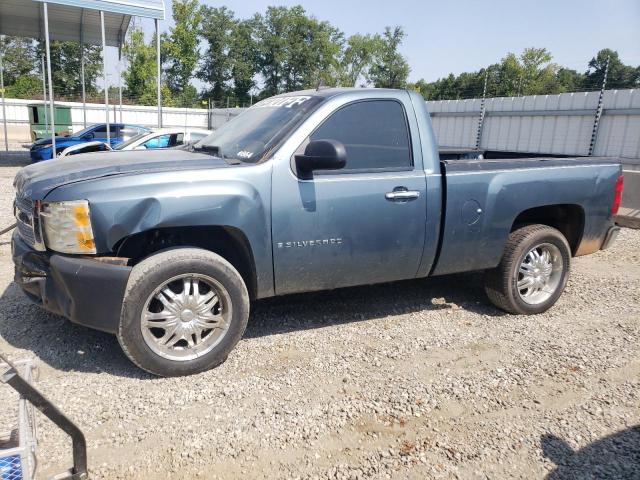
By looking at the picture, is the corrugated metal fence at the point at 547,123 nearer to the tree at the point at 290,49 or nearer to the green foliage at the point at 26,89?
the green foliage at the point at 26,89

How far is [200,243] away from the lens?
3516 millimetres

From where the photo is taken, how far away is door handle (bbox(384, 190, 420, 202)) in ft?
12.4

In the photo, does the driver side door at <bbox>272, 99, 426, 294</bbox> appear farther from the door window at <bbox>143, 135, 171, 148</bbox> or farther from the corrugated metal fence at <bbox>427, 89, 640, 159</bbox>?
the door window at <bbox>143, 135, 171, 148</bbox>

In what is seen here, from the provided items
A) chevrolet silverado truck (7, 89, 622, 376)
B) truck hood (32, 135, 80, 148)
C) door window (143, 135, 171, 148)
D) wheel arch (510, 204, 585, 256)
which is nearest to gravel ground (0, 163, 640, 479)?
chevrolet silverado truck (7, 89, 622, 376)

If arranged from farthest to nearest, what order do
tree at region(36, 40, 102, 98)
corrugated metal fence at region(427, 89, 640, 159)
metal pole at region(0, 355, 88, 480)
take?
tree at region(36, 40, 102, 98) < corrugated metal fence at region(427, 89, 640, 159) < metal pole at region(0, 355, 88, 480)

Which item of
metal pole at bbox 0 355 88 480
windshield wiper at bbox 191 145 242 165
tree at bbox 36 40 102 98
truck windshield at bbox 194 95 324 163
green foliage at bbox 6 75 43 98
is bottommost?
metal pole at bbox 0 355 88 480

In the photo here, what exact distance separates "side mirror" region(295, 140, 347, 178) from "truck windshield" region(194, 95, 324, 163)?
27 centimetres

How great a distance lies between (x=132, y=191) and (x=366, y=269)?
178cm

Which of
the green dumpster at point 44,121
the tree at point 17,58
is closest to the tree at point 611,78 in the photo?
the green dumpster at point 44,121

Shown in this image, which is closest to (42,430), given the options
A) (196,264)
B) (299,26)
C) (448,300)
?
(196,264)

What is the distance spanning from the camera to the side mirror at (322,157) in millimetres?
3334

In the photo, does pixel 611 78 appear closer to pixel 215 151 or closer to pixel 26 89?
pixel 215 151

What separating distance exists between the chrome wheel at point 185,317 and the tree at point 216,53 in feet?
199

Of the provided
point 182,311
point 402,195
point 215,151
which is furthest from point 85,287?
point 402,195
